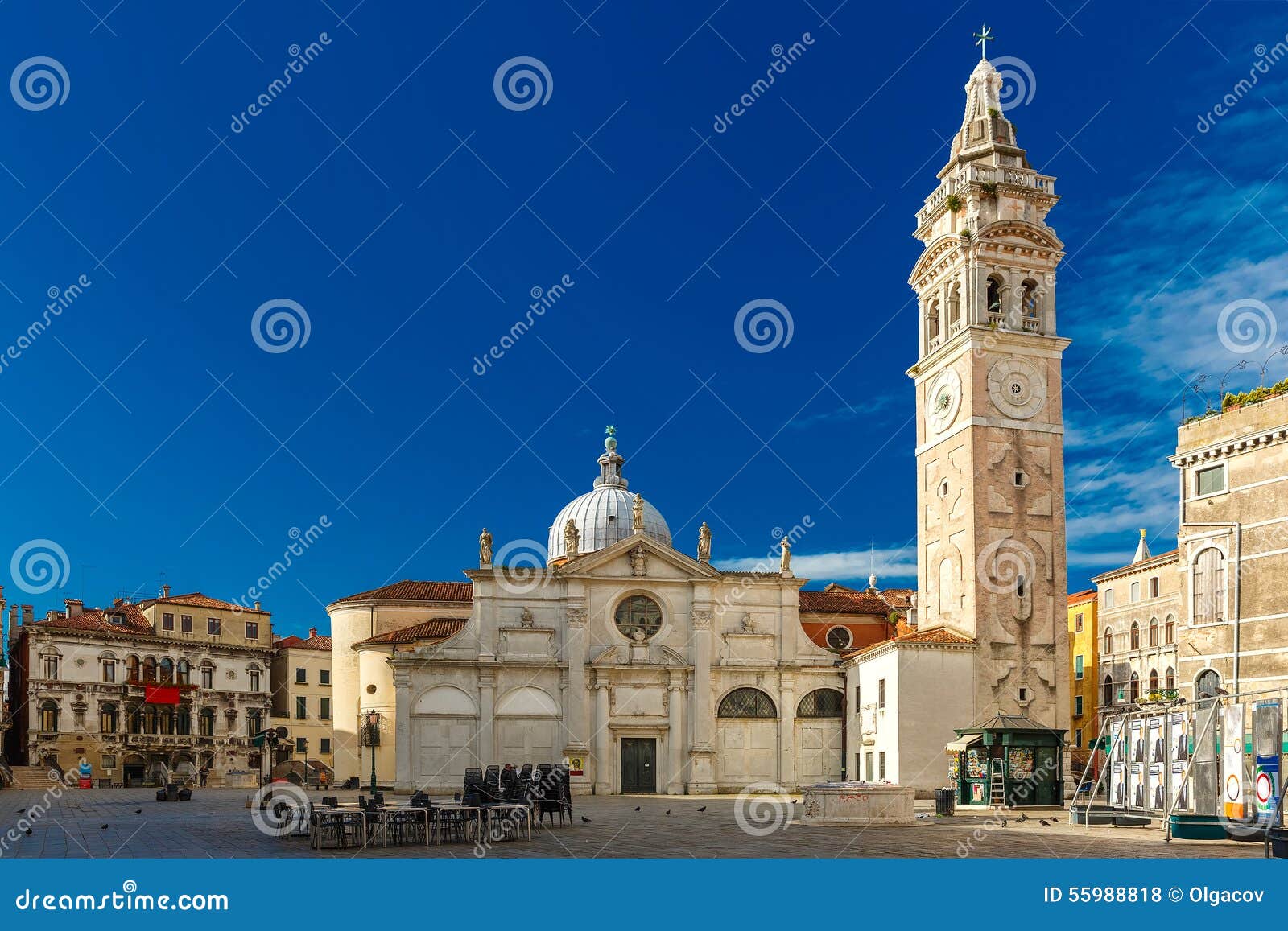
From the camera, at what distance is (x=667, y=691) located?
48.9 m

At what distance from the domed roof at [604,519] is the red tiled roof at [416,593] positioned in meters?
5.81

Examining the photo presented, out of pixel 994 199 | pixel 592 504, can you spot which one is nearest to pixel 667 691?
pixel 592 504

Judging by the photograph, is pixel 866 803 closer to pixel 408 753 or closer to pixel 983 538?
pixel 983 538

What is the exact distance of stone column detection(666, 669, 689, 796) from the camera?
48250 millimetres

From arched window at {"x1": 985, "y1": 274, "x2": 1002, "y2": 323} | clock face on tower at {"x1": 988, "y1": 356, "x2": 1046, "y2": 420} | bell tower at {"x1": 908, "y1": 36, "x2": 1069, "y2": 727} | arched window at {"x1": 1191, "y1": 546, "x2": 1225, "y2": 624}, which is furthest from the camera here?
arched window at {"x1": 985, "y1": 274, "x2": 1002, "y2": 323}

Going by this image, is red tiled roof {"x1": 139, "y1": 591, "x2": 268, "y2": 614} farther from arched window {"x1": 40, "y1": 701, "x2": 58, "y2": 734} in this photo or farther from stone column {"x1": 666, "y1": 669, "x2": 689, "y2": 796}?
stone column {"x1": 666, "y1": 669, "x2": 689, "y2": 796}

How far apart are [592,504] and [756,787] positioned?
804 inches

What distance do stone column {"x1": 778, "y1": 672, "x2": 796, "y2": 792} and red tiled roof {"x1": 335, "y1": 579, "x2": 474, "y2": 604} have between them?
50.2 feet

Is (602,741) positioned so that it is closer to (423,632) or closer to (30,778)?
(423,632)

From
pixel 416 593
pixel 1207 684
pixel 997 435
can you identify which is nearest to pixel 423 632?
pixel 416 593

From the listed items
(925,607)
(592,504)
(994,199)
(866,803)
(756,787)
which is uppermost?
(994,199)

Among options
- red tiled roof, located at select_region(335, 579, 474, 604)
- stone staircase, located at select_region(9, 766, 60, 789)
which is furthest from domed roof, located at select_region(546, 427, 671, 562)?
stone staircase, located at select_region(9, 766, 60, 789)

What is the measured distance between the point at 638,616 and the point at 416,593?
1280 cm

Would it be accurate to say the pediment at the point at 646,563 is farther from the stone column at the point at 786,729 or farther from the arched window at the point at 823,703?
the arched window at the point at 823,703
